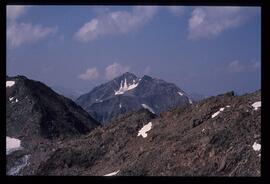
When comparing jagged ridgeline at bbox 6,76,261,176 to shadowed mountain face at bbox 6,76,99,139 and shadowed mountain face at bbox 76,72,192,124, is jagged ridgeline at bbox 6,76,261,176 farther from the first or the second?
shadowed mountain face at bbox 76,72,192,124

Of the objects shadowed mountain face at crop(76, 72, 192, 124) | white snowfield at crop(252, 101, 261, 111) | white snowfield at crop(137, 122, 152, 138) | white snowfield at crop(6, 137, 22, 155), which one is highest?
shadowed mountain face at crop(76, 72, 192, 124)

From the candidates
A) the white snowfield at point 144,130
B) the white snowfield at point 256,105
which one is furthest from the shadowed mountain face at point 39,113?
the white snowfield at point 256,105

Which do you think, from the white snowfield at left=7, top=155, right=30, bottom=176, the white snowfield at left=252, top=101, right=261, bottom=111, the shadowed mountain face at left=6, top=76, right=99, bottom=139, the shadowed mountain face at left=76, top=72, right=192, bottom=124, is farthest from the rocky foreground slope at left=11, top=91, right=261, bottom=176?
the shadowed mountain face at left=76, top=72, right=192, bottom=124

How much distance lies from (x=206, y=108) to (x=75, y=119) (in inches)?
462

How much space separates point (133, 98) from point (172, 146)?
120ft

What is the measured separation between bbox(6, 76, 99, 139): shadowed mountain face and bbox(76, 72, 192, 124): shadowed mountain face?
1679cm

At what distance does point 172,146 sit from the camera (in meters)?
16.1

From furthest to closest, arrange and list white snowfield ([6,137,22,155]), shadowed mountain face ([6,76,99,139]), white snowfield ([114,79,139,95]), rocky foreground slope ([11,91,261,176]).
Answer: white snowfield ([114,79,139,95]), shadowed mountain face ([6,76,99,139]), white snowfield ([6,137,22,155]), rocky foreground slope ([11,91,261,176])

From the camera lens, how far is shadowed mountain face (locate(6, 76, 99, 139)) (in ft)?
78.9

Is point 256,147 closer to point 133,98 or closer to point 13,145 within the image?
point 13,145

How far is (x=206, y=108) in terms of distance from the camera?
17578 millimetres

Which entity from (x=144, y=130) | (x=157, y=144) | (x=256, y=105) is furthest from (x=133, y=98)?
(x=256, y=105)

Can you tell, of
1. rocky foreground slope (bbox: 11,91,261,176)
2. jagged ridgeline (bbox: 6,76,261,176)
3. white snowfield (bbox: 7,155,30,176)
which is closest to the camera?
rocky foreground slope (bbox: 11,91,261,176)
